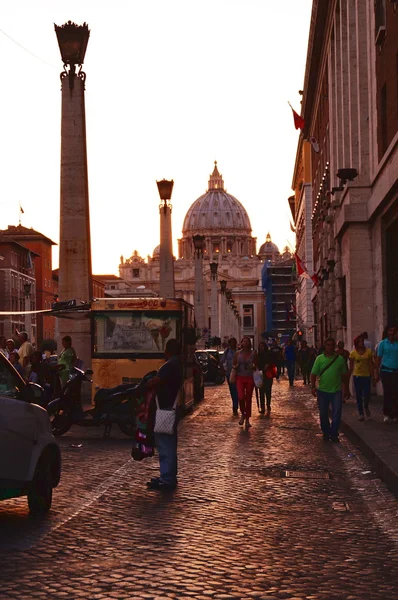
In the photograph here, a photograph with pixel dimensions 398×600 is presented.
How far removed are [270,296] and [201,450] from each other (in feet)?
324

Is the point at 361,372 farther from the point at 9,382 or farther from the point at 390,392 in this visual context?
the point at 9,382

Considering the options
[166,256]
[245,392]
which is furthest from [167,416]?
[166,256]

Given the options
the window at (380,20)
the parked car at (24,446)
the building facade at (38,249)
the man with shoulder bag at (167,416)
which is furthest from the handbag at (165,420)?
the building facade at (38,249)

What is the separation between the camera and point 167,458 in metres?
11.6

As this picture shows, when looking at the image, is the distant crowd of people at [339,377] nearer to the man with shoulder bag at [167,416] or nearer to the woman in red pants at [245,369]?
the woman in red pants at [245,369]

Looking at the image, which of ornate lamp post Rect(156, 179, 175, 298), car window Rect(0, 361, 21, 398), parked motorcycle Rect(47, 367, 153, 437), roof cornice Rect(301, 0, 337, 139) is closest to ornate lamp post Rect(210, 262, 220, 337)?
roof cornice Rect(301, 0, 337, 139)

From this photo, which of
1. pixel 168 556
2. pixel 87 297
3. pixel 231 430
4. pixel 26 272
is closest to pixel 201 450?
pixel 231 430

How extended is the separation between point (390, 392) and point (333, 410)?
5.68ft

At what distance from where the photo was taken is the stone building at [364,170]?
23.9m

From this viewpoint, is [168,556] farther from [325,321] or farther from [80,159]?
[325,321]

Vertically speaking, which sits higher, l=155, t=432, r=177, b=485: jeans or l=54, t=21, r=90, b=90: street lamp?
l=54, t=21, r=90, b=90: street lamp

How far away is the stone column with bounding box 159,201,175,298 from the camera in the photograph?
45312 millimetres

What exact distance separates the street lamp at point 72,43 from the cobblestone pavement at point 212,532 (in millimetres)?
15526

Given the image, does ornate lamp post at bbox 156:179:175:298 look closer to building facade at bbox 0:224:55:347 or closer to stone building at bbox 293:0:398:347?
stone building at bbox 293:0:398:347
